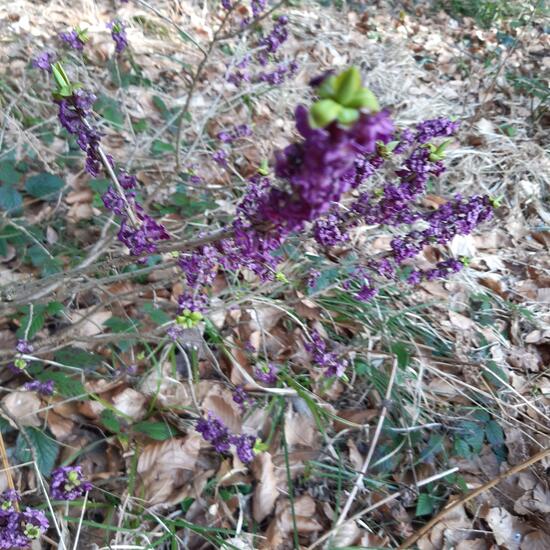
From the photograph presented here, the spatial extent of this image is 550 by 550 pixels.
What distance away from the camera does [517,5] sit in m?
4.36

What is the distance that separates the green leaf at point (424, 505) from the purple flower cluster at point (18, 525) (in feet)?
3.16

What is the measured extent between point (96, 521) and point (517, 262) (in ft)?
6.39

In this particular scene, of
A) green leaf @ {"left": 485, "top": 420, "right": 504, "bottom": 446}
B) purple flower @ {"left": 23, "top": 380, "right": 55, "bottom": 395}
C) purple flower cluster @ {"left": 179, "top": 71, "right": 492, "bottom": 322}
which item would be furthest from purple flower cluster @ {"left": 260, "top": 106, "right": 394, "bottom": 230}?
green leaf @ {"left": 485, "top": 420, "right": 504, "bottom": 446}

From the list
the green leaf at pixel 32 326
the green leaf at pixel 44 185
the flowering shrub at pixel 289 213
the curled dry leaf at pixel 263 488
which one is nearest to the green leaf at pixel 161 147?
the flowering shrub at pixel 289 213

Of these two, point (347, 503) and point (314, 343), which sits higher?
point (314, 343)

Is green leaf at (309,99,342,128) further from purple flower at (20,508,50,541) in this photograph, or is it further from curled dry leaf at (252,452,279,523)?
curled dry leaf at (252,452,279,523)

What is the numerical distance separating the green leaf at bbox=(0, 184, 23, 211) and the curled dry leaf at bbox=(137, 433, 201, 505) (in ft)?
2.88

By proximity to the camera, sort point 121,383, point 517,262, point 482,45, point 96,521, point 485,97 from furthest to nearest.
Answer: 1. point 482,45
2. point 485,97
3. point 517,262
4. point 121,383
5. point 96,521

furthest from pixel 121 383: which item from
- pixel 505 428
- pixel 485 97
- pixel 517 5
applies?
pixel 517 5

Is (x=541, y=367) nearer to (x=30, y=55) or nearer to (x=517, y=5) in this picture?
(x=30, y=55)

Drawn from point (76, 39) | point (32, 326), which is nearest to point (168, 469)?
point (32, 326)

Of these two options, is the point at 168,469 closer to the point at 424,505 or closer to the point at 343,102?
the point at 424,505

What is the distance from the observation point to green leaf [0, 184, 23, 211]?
5.62 ft

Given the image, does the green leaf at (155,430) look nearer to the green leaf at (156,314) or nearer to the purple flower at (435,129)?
the green leaf at (156,314)
